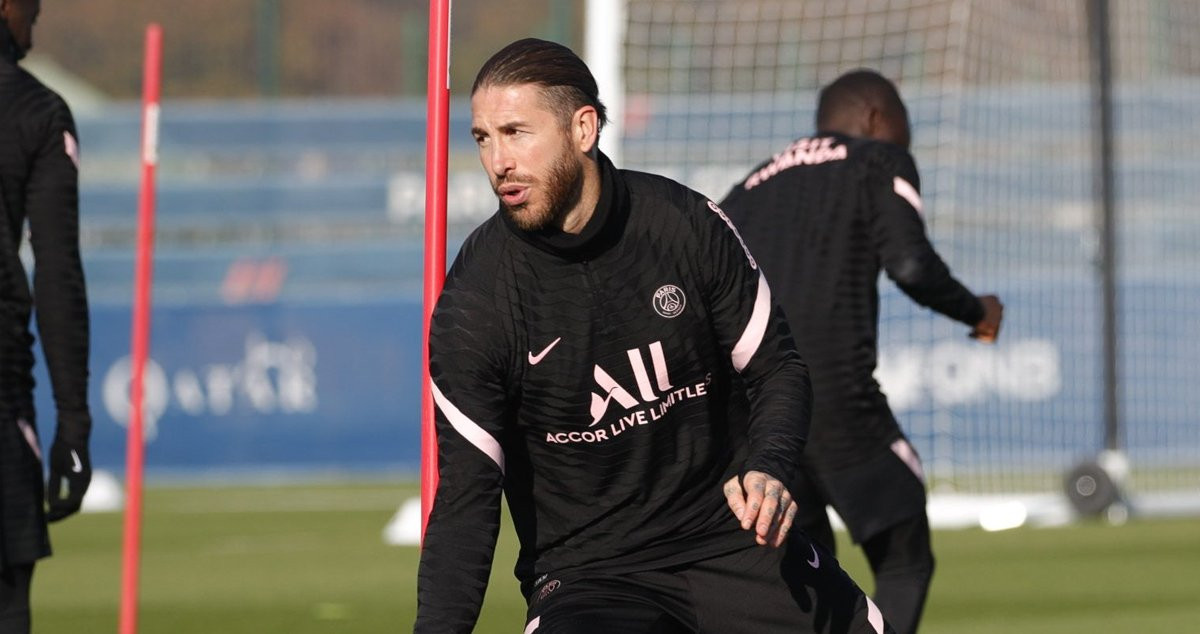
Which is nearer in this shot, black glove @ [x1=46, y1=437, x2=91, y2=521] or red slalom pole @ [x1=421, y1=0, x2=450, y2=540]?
red slalom pole @ [x1=421, y1=0, x2=450, y2=540]

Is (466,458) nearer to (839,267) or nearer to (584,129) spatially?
(584,129)

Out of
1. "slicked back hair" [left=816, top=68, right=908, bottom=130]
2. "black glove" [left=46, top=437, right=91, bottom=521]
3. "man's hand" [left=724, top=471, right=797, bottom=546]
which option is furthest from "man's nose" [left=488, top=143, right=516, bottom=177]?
"slicked back hair" [left=816, top=68, right=908, bottom=130]

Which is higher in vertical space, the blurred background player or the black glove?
the blurred background player

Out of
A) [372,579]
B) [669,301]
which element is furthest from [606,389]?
[372,579]

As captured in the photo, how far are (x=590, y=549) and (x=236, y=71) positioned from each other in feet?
95.7

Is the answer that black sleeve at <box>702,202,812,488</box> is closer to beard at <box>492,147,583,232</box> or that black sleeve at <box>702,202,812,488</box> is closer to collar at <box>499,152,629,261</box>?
collar at <box>499,152,629,261</box>

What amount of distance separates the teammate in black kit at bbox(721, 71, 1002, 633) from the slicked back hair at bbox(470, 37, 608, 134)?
246 cm

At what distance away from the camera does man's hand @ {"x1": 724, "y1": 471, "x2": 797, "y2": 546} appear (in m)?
3.87

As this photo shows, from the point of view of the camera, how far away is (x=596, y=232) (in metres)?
4.21

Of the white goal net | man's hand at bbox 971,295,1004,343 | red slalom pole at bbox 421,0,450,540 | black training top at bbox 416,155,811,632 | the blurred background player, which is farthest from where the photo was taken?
the white goal net

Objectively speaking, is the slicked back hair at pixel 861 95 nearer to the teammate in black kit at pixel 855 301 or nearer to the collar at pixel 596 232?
the teammate in black kit at pixel 855 301

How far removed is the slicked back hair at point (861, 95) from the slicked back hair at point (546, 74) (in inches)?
109

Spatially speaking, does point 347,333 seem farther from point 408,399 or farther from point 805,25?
point 805,25

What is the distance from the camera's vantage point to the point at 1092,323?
59.4 feet
